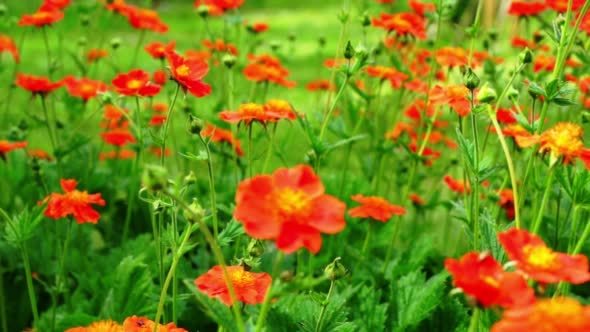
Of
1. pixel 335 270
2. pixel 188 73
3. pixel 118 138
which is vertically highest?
pixel 188 73

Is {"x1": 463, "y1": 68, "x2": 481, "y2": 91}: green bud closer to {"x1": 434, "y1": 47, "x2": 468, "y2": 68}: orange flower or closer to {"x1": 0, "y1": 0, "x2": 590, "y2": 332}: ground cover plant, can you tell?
{"x1": 0, "y1": 0, "x2": 590, "y2": 332}: ground cover plant

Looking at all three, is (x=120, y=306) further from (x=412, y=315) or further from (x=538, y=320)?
(x=538, y=320)

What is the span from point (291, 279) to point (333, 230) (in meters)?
0.11

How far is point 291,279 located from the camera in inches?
37.2

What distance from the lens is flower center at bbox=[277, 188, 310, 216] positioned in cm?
88

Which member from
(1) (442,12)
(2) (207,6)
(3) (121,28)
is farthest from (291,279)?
(3) (121,28)

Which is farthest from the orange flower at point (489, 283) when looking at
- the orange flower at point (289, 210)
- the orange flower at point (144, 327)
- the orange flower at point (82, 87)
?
the orange flower at point (82, 87)

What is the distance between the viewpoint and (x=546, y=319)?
0.75 m

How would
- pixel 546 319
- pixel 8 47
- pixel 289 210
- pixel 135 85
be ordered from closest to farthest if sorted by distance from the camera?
pixel 546 319
pixel 289 210
pixel 135 85
pixel 8 47

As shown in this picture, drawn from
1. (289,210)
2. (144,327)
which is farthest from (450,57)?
(289,210)

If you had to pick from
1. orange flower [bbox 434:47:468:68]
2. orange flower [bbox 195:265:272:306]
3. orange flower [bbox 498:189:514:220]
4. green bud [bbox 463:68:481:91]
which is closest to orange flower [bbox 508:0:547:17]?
orange flower [bbox 434:47:468:68]

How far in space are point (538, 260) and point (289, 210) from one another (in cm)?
29

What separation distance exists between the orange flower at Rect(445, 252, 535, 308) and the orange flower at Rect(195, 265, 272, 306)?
371 mm

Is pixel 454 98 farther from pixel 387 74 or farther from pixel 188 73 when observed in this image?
pixel 387 74
